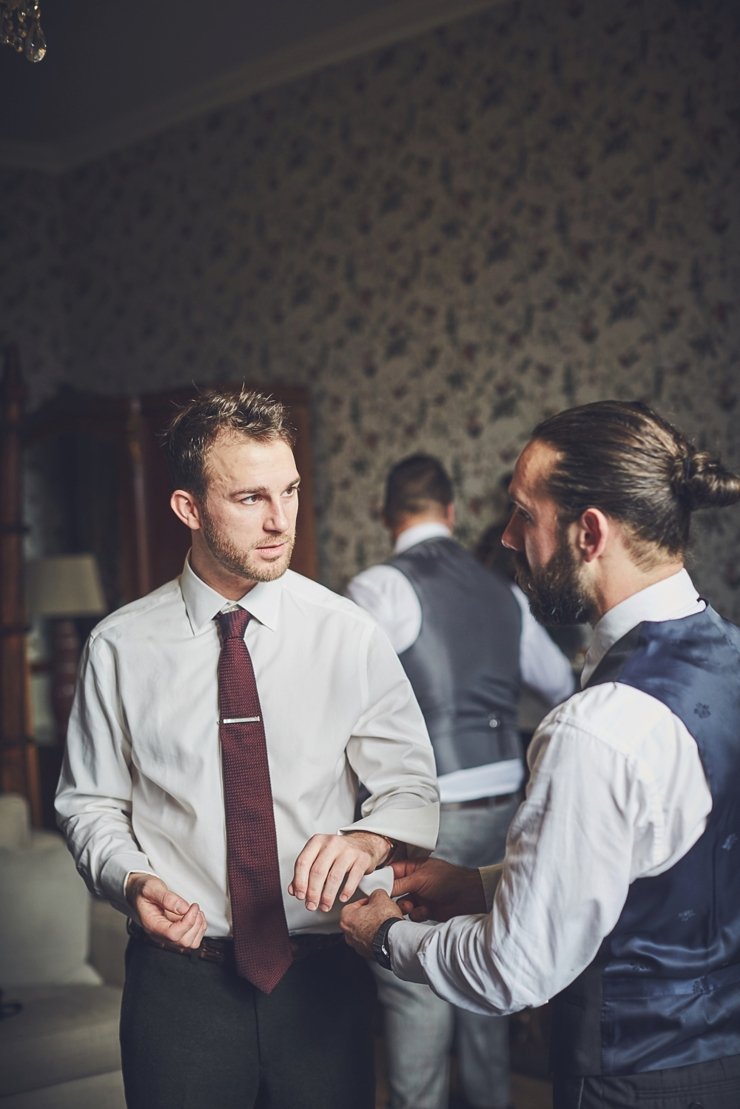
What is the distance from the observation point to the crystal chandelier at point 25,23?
77.7 inches

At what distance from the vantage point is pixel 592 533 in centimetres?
143

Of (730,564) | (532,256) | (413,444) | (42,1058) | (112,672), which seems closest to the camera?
(112,672)

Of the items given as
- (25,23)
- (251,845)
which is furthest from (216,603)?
(25,23)

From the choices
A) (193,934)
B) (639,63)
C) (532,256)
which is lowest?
(193,934)

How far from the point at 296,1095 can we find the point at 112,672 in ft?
2.14

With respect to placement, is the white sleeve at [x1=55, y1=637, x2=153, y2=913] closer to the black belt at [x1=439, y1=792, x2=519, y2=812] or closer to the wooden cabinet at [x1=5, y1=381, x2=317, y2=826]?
the black belt at [x1=439, y1=792, x2=519, y2=812]

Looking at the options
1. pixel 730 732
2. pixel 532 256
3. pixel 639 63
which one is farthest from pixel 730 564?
pixel 730 732

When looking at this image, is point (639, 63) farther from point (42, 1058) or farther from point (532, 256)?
point (42, 1058)

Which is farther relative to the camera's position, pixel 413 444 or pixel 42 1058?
pixel 413 444

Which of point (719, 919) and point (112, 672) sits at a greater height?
point (112, 672)

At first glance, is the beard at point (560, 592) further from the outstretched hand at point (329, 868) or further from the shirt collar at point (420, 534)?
the shirt collar at point (420, 534)

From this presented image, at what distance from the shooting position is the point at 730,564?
355 cm

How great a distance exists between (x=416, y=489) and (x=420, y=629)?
1.33 ft

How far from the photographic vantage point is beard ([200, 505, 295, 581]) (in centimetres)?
168
